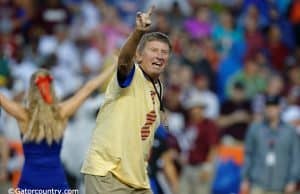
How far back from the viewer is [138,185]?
342 inches

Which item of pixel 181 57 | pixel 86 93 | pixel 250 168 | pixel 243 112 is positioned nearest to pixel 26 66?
pixel 181 57

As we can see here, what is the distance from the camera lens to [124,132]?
855 cm

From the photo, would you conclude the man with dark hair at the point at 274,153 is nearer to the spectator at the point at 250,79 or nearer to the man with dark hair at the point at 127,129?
the spectator at the point at 250,79

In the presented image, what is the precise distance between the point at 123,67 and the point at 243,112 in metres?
8.92

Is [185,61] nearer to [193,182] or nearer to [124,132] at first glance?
[193,182]

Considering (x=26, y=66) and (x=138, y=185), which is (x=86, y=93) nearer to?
(x=138, y=185)

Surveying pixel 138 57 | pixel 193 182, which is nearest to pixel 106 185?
pixel 138 57

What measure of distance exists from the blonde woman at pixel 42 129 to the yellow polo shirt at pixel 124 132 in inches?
63.0

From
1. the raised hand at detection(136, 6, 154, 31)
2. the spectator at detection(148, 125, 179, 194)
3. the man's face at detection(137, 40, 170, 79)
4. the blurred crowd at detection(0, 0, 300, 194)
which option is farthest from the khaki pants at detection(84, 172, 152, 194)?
the blurred crowd at detection(0, 0, 300, 194)

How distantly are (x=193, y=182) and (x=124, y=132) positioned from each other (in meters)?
7.22

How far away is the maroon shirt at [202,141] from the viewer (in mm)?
15766

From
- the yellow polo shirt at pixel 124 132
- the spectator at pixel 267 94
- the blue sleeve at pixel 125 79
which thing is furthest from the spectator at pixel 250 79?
the blue sleeve at pixel 125 79

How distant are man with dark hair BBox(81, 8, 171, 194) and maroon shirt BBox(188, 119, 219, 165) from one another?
7076 mm

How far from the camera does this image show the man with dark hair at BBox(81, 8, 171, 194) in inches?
337
